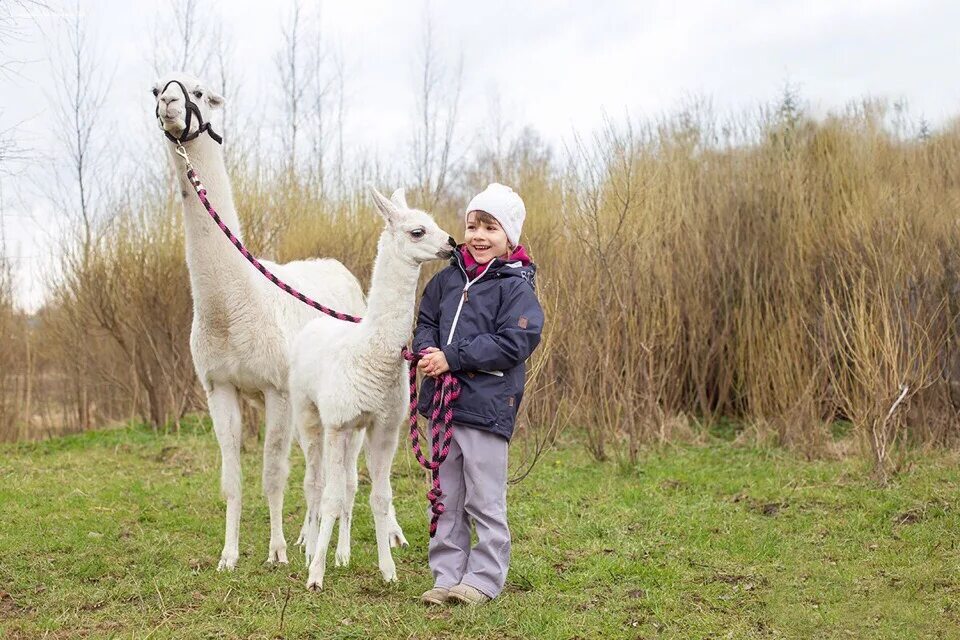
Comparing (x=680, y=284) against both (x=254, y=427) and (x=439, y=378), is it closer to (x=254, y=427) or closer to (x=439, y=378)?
(x=254, y=427)

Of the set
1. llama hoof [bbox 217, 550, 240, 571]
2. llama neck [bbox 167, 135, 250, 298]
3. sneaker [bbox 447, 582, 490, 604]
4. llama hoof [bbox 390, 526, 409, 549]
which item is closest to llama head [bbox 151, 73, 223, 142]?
llama neck [bbox 167, 135, 250, 298]

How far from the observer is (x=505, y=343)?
153 inches

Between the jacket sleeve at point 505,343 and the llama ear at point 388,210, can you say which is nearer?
the jacket sleeve at point 505,343

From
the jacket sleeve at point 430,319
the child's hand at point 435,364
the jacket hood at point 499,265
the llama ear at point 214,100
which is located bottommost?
the child's hand at point 435,364

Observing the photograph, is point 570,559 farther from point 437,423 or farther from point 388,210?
point 388,210

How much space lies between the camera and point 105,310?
1111 cm

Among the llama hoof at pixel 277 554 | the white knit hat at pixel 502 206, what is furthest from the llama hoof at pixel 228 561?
the white knit hat at pixel 502 206

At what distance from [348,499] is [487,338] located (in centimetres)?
106

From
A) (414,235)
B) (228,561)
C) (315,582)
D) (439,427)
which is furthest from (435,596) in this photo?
(414,235)

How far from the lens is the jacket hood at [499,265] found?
4.09m

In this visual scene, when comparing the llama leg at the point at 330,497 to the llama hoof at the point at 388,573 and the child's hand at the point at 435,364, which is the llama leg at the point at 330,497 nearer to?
→ the llama hoof at the point at 388,573

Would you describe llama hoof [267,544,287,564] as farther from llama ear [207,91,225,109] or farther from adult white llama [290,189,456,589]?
llama ear [207,91,225,109]

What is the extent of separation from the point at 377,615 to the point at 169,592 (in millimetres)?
1115

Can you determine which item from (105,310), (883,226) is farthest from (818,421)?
(105,310)
